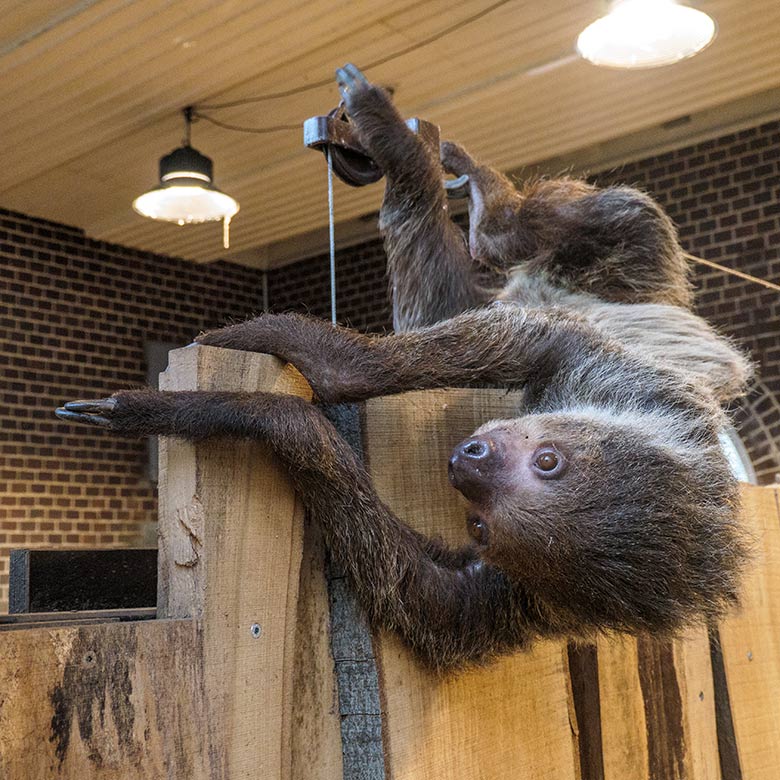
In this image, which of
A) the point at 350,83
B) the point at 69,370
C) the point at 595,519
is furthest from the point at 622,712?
the point at 69,370

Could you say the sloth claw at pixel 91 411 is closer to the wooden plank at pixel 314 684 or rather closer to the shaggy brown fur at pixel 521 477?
the shaggy brown fur at pixel 521 477

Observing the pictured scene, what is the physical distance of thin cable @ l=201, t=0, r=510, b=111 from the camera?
4.83 meters

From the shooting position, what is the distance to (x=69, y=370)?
7707 millimetres

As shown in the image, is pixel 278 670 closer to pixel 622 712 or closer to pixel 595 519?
pixel 595 519

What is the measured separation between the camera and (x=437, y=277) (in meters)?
2.32

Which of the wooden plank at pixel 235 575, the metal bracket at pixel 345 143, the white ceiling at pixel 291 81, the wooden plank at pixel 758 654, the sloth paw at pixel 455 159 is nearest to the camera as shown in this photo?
the wooden plank at pixel 235 575

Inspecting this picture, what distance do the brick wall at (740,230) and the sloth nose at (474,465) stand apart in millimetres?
5055

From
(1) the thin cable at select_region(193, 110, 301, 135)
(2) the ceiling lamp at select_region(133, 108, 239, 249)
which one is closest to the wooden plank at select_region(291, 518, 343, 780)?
(2) the ceiling lamp at select_region(133, 108, 239, 249)

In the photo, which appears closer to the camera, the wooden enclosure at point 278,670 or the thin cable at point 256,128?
the wooden enclosure at point 278,670

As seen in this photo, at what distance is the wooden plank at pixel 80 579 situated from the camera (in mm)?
1552

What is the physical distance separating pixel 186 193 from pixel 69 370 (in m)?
2.59

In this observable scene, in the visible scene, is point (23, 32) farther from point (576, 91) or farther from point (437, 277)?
point (437, 277)

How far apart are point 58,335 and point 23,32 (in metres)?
3.27

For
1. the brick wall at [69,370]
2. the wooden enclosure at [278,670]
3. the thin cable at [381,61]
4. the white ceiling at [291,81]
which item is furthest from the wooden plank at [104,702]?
the brick wall at [69,370]
